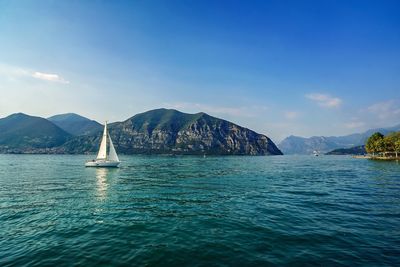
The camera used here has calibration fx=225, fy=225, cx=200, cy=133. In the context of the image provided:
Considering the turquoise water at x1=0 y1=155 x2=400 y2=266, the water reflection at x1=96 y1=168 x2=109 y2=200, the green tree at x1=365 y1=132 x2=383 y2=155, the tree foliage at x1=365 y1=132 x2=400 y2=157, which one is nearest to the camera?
the turquoise water at x1=0 y1=155 x2=400 y2=266

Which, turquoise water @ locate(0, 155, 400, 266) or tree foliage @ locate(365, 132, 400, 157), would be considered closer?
turquoise water @ locate(0, 155, 400, 266)

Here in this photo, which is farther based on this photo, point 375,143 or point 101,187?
point 375,143

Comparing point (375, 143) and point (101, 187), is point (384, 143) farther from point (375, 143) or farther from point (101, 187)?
point (101, 187)

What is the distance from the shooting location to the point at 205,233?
17.4 meters

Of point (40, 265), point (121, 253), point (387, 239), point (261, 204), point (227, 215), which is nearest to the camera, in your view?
point (40, 265)

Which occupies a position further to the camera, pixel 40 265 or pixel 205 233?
pixel 205 233

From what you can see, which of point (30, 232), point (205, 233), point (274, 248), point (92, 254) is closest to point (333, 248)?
point (274, 248)

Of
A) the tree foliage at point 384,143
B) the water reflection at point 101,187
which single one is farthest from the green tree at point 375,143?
the water reflection at point 101,187

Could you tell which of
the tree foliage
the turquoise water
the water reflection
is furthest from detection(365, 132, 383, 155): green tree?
the water reflection

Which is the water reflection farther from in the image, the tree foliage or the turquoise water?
the tree foliage

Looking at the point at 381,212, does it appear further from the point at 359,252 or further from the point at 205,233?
the point at 205,233

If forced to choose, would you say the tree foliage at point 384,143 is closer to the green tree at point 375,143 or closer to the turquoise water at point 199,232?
the green tree at point 375,143

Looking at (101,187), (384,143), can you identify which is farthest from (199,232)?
(384,143)

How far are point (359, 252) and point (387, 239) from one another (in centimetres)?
417
